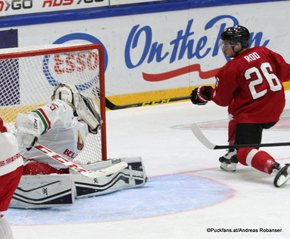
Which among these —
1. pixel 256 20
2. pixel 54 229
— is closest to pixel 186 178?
pixel 54 229

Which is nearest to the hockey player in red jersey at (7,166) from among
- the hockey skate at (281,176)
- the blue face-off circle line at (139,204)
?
the blue face-off circle line at (139,204)

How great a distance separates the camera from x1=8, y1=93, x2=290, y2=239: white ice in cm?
422

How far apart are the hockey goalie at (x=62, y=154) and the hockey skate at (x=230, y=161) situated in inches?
21.4

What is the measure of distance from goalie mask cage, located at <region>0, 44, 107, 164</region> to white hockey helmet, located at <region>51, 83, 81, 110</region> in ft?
0.98

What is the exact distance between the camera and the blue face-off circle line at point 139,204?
14.7 ft

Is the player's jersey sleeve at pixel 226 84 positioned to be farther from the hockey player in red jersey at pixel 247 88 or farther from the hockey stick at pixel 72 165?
the hockey stick at pixel 72 165

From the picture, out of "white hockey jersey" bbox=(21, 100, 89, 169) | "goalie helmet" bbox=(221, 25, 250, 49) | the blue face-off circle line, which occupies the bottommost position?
the blue face-off circle line

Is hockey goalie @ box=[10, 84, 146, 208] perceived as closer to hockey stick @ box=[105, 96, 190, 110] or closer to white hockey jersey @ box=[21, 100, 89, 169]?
white hockey jersey @ box=[21, 100, 89, 169]

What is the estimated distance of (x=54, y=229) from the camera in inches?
169

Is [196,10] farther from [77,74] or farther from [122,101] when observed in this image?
[77,74]

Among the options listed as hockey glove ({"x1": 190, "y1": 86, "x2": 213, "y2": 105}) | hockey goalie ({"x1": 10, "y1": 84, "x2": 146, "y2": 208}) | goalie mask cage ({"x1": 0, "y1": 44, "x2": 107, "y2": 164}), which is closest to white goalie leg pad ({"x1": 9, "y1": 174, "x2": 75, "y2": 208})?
hockey goalie ({"x1": 10, "y1": 84, "x2": 146, "y2": 208})

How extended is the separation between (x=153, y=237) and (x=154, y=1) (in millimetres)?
3643

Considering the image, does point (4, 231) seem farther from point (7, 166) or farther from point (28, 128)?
point (28, 128)

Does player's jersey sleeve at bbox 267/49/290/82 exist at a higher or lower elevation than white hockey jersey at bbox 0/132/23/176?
higher
